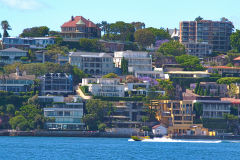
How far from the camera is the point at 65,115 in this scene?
18838cm

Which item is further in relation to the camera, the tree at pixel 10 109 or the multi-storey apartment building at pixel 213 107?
the multi-storey apartment building at pixel 213 107

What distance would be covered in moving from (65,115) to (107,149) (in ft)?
137

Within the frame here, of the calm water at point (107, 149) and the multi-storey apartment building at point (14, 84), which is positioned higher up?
the multi-storey apartment building at point (14, 84)

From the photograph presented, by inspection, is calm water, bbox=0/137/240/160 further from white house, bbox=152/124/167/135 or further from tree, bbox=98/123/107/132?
white house, bbox=152/124/167/135

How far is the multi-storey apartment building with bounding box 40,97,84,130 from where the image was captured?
187250mm

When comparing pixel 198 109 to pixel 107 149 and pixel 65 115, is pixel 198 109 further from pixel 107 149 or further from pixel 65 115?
pixel 107 149

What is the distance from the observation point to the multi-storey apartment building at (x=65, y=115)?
187250 mm

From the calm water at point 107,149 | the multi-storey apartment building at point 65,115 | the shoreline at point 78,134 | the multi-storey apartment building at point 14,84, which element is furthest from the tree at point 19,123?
the multi-storey apartment building at point 14,84

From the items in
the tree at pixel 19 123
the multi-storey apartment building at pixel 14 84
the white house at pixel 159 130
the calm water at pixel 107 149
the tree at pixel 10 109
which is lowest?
the calm water at pixel 107 149

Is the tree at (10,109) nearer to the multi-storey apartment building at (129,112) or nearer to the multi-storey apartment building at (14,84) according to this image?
the multi-storey apartment building at (14,84)

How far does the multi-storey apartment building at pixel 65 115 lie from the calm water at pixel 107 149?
878 cm

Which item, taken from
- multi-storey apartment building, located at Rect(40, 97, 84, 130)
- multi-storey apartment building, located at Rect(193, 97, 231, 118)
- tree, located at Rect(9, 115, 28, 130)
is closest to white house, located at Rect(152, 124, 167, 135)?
multi-storey apartment building, located at Rect(193, 97, 231, 118)

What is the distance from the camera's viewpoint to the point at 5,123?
185m

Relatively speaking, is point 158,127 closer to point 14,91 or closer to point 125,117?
point 125,117
